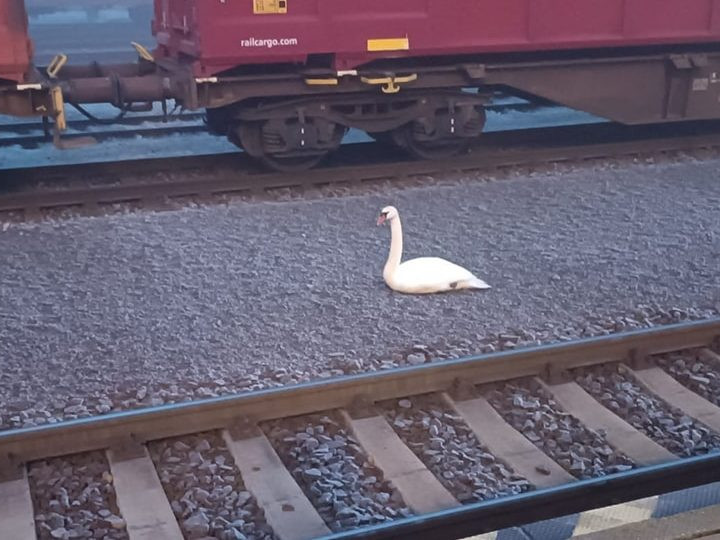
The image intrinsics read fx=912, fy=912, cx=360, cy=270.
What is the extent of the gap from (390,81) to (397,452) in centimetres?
566

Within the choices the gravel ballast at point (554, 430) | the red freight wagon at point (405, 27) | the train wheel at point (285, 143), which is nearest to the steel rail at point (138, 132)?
the red freight wagon at point (405, 27)

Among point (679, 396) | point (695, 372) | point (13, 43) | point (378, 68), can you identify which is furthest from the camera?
point (378, 68)

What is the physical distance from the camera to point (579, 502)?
4.07 metres

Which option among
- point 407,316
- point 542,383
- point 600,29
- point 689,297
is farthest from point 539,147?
point 542,383

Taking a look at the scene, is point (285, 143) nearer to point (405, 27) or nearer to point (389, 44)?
point (389, 44)

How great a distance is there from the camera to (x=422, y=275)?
6.37 metres

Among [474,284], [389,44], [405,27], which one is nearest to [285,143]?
[389,44]

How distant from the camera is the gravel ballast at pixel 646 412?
462 cm

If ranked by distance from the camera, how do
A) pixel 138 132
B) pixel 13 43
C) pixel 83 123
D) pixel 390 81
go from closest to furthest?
pixel 13 43
pixel 390 81
pixel 138 132
pixel 83 123

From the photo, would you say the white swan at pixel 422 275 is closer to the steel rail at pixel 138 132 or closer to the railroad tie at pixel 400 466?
the railroad tie at pixel 400 466

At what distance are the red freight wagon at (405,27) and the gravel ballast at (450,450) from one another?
5.25 meters

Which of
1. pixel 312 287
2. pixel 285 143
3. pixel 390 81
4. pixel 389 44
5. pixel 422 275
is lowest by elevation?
pixel 312 287

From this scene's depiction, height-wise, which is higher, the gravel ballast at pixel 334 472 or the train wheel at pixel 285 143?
the train wheel at pixel 285 143

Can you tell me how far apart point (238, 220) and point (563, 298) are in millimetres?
3163
